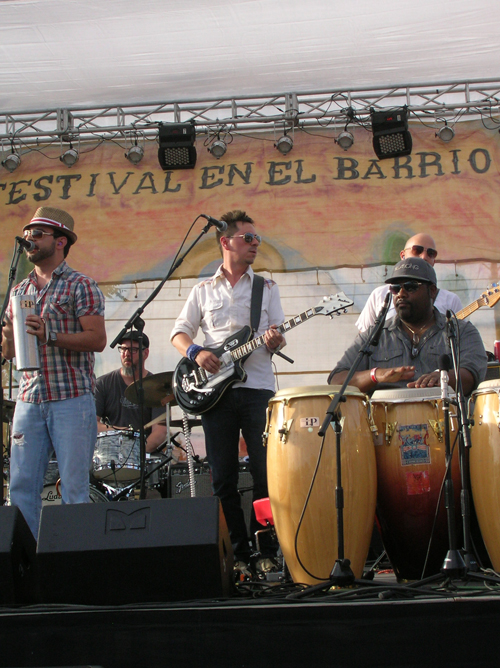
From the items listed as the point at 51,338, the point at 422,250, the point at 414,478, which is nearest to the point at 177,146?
the point at 422,250

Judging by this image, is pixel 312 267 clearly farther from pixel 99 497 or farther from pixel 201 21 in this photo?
pixel 99 497

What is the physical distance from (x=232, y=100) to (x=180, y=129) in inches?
22.2

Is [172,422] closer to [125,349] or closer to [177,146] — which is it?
[125,349]

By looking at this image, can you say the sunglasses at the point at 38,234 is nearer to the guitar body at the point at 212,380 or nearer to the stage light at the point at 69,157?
the guitar body at the point at 212,380

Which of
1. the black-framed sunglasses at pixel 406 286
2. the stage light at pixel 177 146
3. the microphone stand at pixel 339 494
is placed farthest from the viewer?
the stage light at pixel 177 146

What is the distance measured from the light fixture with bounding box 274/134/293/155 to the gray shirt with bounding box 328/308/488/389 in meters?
3.60

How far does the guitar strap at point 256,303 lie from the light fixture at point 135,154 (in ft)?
10.8

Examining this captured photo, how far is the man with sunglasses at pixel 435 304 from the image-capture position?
15.9 ft

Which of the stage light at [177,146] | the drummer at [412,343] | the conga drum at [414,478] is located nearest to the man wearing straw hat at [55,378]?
the drummer at [412,343]

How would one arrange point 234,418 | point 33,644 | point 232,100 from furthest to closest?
point 232,100 < point 234,418 < point 33,644

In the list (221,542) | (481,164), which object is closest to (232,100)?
(481,164)

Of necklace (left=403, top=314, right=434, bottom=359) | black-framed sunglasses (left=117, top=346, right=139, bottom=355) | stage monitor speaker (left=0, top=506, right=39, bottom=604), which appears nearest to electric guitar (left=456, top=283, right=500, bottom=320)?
necklace (left=403, top=314, right=434, bottom=359)

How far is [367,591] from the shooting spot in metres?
2.34

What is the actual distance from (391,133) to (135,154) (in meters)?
2.48
